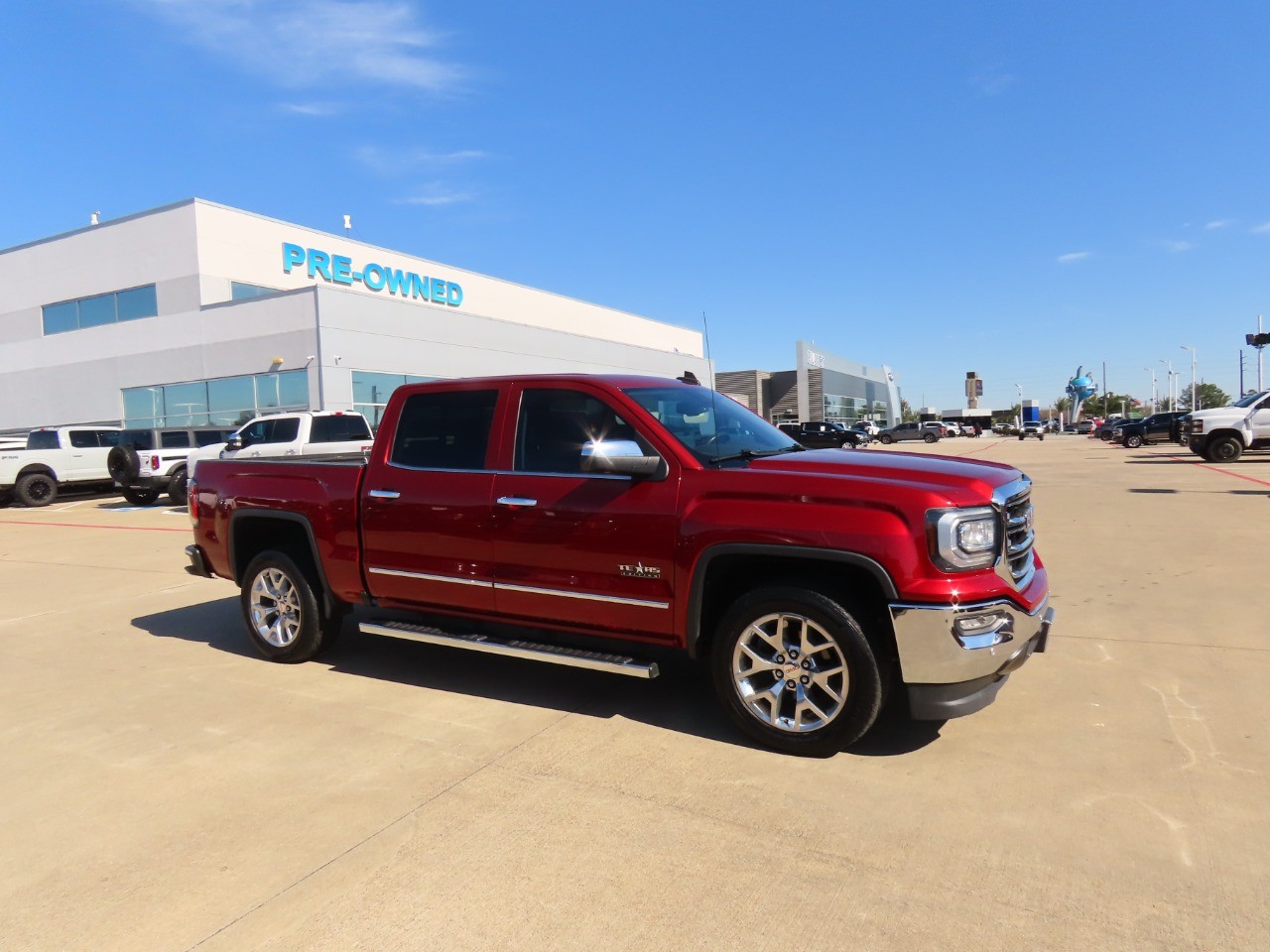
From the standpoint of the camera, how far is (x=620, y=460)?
4047 mm

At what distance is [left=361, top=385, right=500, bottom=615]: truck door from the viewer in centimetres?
480

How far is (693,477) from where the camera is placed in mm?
4164

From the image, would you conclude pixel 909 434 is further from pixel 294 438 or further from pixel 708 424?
pixel 708 424

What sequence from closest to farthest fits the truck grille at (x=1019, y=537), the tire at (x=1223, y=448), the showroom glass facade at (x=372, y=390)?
the truck grille at (x=1019, y=537)
the tire at (x=1223, y=448)
the showroom glass facade at (x=372, y=390)

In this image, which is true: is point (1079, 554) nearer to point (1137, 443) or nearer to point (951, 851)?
point (951, 851)

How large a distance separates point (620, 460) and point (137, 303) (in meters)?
33.7

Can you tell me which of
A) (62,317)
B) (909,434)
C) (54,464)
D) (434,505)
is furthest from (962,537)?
(909,434)

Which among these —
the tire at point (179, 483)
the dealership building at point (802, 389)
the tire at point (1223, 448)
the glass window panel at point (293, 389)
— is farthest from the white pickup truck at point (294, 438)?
the dealership building at point (802, 389)

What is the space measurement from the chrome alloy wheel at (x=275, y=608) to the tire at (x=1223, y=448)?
2565 centimetres

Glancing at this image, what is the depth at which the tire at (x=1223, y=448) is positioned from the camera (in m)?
23.3

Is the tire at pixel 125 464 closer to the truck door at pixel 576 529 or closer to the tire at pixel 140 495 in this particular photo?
the tire at pixel 140 495

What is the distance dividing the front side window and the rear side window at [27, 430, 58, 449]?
65.3 feet

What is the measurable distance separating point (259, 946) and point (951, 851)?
237cm

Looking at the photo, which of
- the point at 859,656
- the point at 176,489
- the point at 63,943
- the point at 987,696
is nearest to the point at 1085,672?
the point at 987,696
